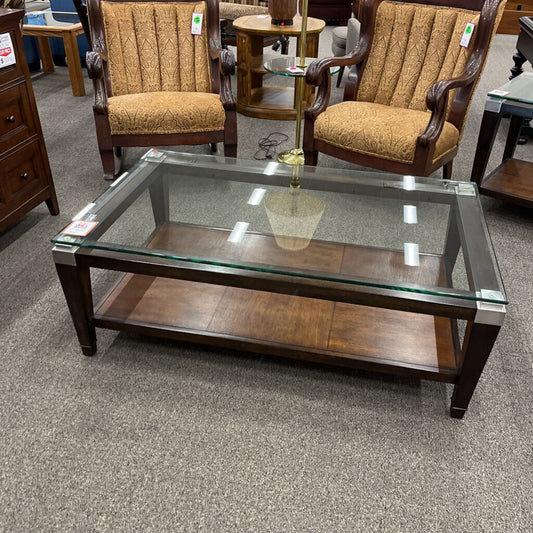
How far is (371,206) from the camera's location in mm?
1862

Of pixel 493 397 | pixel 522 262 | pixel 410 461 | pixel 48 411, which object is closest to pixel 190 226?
pixel 48 411

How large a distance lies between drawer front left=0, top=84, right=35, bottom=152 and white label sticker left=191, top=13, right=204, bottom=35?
114 centimetres

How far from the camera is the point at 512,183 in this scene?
107 inches

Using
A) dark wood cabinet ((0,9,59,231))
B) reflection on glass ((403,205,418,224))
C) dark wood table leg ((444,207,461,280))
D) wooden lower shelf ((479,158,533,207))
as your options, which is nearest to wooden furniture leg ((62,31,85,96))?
dark wood cabinet ((0,9,59,231))

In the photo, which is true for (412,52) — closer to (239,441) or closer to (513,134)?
(513,134)

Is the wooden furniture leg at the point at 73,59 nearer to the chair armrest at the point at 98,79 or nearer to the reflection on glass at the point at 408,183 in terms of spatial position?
the chair armrest at the point at 98,79

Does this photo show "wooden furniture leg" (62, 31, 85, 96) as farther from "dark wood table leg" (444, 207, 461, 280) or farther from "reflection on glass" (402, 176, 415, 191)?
"dark wood table leg" (444, 207, 461, 280)

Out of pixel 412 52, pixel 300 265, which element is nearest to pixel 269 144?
pixel 412 52

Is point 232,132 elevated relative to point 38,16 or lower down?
lower down

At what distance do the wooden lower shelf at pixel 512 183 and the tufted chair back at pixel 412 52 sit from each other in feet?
1.51

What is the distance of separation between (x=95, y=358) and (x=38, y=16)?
399 cm

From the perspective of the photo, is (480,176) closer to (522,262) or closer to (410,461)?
(522,262)

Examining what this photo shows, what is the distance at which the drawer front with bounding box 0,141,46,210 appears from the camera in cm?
223

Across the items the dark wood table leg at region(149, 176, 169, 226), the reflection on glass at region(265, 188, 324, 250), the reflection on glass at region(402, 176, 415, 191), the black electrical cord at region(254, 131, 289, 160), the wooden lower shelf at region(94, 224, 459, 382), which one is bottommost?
the black electrical cord at region(254, 131, 289, 160)
